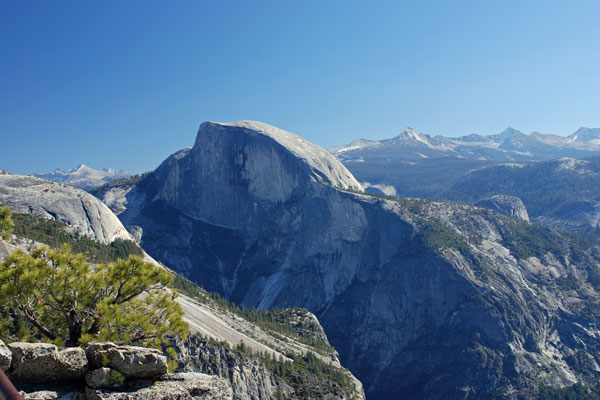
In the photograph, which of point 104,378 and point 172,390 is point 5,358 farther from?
point 172,390

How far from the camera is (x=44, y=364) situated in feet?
45.1

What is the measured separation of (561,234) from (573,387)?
7972cm

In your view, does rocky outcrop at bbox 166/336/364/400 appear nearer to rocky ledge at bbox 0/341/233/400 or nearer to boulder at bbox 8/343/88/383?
rocky ledge at bbox 0/341/233/400

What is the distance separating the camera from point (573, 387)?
11356 centimetres

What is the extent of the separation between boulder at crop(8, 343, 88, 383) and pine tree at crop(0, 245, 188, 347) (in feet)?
11.7

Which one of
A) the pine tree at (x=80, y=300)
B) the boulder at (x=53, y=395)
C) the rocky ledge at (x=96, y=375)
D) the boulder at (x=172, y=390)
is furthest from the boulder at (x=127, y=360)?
the pine tree at (x=80, y=300)

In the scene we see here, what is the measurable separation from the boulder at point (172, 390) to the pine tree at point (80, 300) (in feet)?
14.4

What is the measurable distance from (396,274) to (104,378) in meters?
147

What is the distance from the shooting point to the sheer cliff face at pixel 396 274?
128125 millimetres

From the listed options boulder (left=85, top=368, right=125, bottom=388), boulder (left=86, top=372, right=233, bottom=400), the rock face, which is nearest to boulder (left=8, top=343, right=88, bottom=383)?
boulder (left=85, top=368, right=125, bottom=388)

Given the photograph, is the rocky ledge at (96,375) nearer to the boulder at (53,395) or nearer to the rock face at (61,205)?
the boulder at (53,395)

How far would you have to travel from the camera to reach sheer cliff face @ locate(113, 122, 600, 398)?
420ft

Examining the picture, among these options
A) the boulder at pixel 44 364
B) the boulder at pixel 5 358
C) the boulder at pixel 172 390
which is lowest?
the boulder at pixel 172 390

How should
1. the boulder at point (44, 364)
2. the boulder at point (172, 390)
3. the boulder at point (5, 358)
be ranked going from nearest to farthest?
the boulder at point (5, 358) → the boulder at point (44, 364) → the boulder at point (172, 390)
